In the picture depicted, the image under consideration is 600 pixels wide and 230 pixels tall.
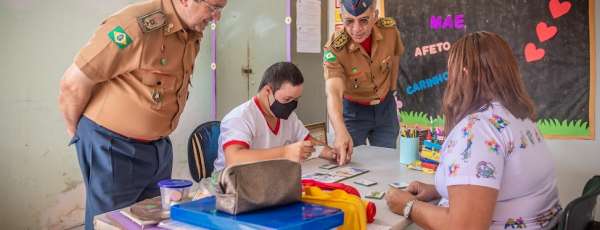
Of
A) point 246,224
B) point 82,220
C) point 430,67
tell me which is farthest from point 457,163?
point 82,220

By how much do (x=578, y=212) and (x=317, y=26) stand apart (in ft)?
8.65

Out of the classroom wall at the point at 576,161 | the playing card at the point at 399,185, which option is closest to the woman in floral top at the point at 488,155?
the playing card at the point at 399,185

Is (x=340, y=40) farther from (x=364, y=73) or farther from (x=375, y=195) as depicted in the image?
(x=375, y=195)

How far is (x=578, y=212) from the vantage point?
4.26 feet

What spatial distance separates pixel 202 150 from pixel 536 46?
7.35 ft

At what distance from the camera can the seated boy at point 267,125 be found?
1974mm

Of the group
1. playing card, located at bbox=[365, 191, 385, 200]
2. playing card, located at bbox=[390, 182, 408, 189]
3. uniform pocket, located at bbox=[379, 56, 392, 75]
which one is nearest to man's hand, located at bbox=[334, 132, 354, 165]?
playing card, located at bbox=[390, 182, 408, 189]

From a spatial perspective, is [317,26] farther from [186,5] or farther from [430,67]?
[186,5]

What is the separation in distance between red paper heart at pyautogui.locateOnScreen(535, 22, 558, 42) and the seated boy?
1813 mm

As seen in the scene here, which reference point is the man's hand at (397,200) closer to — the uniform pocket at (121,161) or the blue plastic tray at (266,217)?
the blue plastic tray at (266,217)

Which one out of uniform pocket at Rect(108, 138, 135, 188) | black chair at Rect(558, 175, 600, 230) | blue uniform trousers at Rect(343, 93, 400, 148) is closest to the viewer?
black chair at Rect(558, 175, 600, 230)

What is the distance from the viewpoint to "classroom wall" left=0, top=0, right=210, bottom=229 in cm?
281

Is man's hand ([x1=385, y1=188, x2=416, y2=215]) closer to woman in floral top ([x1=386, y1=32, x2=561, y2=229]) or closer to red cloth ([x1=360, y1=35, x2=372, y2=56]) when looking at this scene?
woman in floral top ([x1=386, y1=32, x2=561, y2=229])

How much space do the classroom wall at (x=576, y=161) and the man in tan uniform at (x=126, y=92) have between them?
247 centimetres
